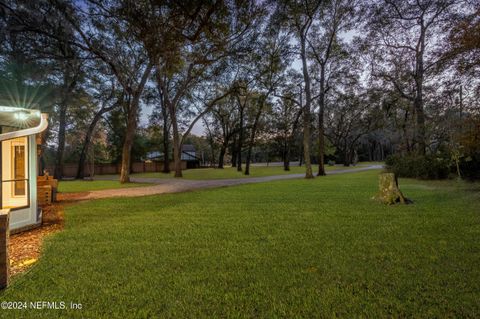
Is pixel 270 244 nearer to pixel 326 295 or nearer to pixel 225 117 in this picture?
pixel 326 295

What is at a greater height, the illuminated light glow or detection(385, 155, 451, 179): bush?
the illuminated light glow

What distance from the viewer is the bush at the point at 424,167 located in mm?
12867

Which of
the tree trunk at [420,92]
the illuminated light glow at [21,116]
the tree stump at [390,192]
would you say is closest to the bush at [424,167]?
the tree trunk at [420,92]

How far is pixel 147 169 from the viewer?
3028 cm

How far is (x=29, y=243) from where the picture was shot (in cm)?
419

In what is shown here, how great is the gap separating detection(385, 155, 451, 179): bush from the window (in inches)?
642

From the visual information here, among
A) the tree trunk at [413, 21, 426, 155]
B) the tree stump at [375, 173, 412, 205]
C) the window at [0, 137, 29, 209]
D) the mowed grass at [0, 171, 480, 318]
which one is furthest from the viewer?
the tree trunk at [413, 21, 426, 155]

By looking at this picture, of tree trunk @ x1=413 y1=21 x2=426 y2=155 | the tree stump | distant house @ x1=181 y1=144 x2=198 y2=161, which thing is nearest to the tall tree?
tree trunk @ x1=413 y1=21 x2=426 y2=155

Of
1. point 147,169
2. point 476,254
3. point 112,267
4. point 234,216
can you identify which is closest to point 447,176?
point 476,254

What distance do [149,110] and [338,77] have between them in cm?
2176

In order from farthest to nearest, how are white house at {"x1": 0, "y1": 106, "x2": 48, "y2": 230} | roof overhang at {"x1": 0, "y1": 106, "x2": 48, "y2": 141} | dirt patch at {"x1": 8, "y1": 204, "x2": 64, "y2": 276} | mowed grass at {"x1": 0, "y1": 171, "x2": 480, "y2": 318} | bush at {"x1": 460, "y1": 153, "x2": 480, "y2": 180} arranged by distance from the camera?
bush at {"x1": 460, "y1": 153, "x2": 480, "y2": 180}
white house at {"x1": 0, "y1": 106, "x2": 48, "y2": 230}
roof overhang at {"x1": 0, "y1": 106, "x2": 48, "y2": 141}
dirt patch at {"x1": 8, "y1": 204, "x2": 64, "y2": 276}
mowed grass at {"x1": 0, "y1": 171, "x2": 480, "y2": 318}

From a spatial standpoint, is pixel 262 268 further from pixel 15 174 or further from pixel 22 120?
pixel 15 174

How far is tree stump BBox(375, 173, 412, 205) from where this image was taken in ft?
23.4

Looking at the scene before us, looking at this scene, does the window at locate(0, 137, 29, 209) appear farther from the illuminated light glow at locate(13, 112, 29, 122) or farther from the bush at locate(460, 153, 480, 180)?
the bush at locate(460, 153, 480, 180)
